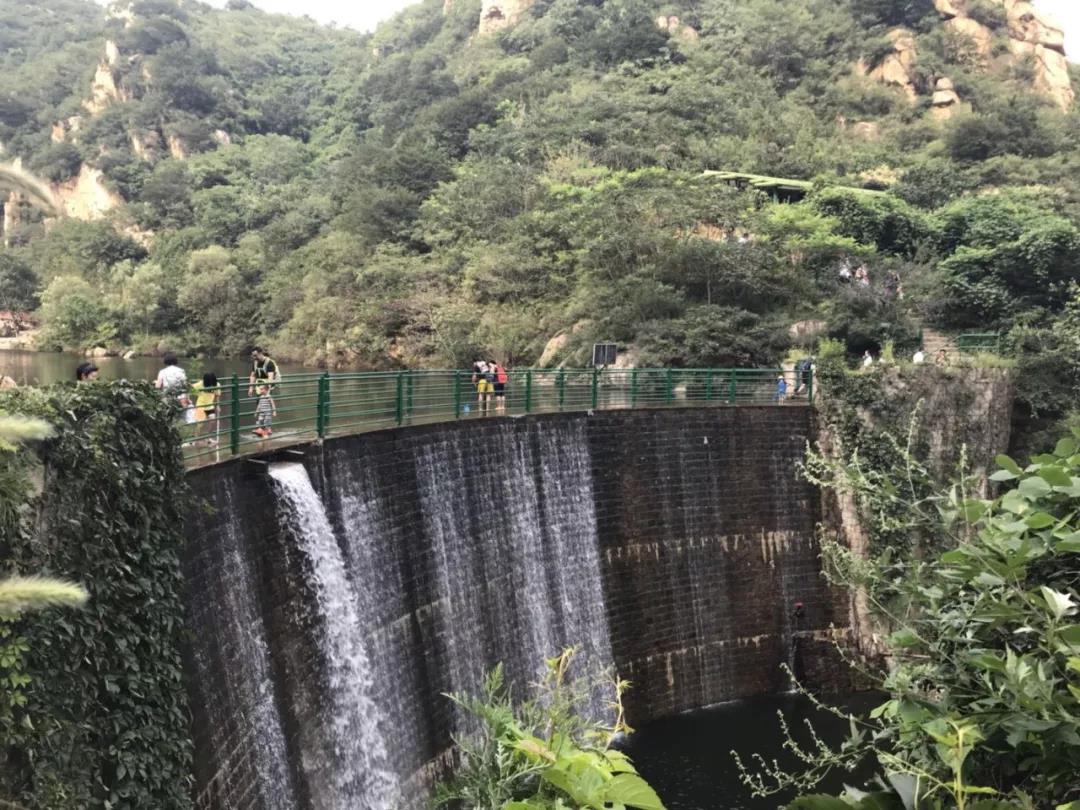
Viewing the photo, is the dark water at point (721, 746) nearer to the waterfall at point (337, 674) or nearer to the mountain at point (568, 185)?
the waterfall at point (337, 674)

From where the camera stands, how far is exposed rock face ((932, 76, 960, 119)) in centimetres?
4628

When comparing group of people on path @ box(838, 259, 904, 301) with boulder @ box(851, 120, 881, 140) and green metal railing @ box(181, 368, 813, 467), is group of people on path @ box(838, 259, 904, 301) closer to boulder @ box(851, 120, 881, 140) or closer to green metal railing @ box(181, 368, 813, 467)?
green metal railing @ box(181, 368, 813, 467)

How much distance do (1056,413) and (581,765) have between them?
21.0 meters

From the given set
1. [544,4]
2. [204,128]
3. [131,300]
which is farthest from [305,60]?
[131,300]

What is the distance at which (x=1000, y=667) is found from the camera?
2.15 metres

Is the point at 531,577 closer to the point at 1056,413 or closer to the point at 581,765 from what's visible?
the point at 581,765

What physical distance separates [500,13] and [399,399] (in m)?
70.0

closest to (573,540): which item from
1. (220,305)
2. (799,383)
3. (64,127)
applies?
(799,383)

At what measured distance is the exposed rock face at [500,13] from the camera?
70.6 metres

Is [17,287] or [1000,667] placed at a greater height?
[17,287]

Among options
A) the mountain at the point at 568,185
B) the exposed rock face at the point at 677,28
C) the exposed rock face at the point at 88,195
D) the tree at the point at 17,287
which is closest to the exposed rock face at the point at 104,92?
the mountain at the point at 568,185

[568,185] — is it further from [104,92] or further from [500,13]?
[104,92]

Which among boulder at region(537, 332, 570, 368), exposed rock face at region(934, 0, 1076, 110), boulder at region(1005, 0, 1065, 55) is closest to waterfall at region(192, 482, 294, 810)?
boulder at region(537, 332, 570, 368)

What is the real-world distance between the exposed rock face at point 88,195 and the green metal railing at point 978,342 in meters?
60.0
